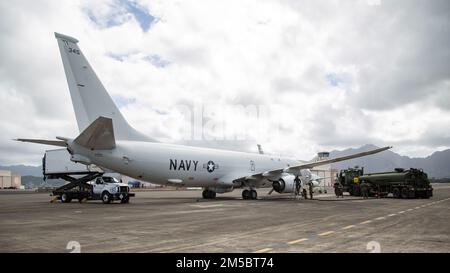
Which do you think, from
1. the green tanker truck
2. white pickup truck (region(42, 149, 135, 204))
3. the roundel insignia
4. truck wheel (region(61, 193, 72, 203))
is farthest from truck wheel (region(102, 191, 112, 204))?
the green tanker truck

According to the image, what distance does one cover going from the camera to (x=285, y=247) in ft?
28.7

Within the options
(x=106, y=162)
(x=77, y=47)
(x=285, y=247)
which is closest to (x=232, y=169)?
(x=106, y=162)

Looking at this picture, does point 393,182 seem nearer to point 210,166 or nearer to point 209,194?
point 209,194

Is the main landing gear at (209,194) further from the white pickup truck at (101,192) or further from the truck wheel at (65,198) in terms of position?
the truck wheel at (65,198)

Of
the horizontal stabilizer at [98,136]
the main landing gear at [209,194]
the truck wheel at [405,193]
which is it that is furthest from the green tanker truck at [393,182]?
the horizontal stabilizer at [98,136]

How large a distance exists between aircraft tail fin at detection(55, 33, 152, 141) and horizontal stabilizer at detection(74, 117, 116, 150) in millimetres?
1465

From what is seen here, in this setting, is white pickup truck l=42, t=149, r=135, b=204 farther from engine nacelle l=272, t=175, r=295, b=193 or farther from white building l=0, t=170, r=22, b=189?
white building l=0, t=170, r=22, b=189

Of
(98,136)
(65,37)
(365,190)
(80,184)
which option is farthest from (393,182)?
(65,37)

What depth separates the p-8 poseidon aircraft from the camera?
23750mm

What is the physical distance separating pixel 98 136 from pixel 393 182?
28.7 m

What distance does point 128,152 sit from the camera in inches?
1000
